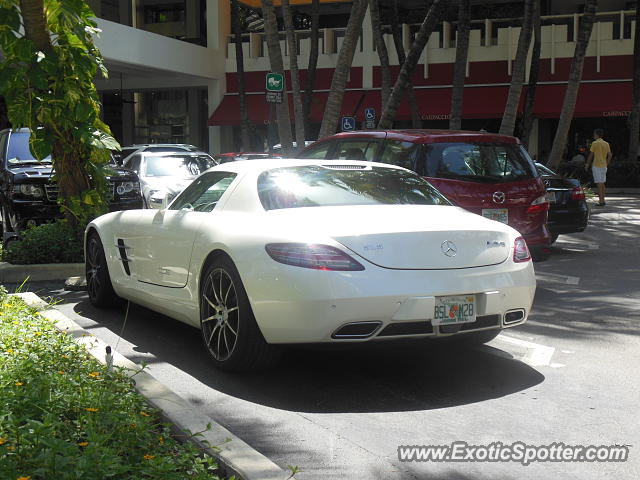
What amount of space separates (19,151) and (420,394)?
10.7 m

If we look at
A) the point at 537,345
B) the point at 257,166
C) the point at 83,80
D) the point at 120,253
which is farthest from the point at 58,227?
the point at 537,345

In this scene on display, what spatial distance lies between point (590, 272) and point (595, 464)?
7283mm

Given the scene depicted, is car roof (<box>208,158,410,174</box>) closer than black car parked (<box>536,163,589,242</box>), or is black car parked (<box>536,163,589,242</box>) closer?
car roof (<box>208,158,410,174</box>)

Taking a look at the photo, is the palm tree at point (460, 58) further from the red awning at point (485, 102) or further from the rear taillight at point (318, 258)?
the rear taillight at point (318, 258)

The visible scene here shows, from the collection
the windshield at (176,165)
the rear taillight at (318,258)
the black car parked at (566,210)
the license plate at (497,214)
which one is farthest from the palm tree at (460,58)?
the rear taillight at (318,258)

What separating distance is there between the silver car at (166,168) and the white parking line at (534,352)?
10.5 meters

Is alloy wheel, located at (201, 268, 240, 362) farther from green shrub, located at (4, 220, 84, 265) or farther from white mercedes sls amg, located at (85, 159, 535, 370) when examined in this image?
green shrub, located at (4, 220, 84, 265)

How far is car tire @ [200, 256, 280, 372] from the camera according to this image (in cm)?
563

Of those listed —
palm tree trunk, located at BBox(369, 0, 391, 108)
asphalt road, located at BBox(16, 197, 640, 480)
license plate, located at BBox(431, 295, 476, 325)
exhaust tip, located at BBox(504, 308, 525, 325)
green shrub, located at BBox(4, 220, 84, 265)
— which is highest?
palm tree trunk, located at BBox(369, 0, 391, 108)

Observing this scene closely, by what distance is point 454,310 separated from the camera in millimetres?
5445

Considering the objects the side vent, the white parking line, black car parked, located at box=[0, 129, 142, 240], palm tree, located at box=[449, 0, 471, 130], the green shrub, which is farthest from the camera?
palm tree, located at box=[449, 0, 471, 130]

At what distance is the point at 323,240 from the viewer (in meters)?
5.35

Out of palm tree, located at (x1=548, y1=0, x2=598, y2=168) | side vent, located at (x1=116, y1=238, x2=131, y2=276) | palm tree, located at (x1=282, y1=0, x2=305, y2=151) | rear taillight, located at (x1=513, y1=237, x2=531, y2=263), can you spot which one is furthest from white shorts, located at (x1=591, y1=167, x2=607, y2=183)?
Result: rear taillight, located at (x1=513, y1=237, x2=531, y2=263)

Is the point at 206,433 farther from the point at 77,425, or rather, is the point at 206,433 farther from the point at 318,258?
the point at 318,258
